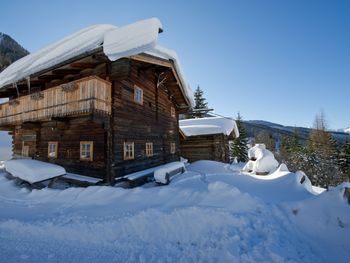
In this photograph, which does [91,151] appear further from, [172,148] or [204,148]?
[204,148]

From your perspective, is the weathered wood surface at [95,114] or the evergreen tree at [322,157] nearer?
the weathered wood surface at [95,114]

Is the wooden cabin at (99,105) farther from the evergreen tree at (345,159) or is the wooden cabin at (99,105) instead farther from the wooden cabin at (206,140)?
the evergreen tree at (345,159)

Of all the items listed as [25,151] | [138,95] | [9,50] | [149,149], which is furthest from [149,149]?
[9,50]

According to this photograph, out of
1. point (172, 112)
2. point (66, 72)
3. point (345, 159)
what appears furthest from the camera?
point (345, 159)

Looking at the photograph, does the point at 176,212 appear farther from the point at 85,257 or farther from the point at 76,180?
the point at 76,180

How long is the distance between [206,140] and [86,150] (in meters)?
13.5

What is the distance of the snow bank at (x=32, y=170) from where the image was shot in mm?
9754

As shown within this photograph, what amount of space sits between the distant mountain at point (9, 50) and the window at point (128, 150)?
5368 centimetres

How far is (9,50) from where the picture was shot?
57.1 metres

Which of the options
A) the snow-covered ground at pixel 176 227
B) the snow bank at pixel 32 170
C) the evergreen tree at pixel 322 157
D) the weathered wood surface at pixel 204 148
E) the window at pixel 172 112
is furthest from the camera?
the evergreen tree at pixel 322 157

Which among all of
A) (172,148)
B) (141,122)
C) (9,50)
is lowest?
(172,148)

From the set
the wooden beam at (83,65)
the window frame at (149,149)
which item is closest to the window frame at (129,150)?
the window frame at (149,149)

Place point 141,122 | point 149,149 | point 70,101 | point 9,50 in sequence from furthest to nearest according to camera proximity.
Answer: point 9,50
point 149,149
point 141,122
point 70,101

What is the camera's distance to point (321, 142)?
36.9 metres
